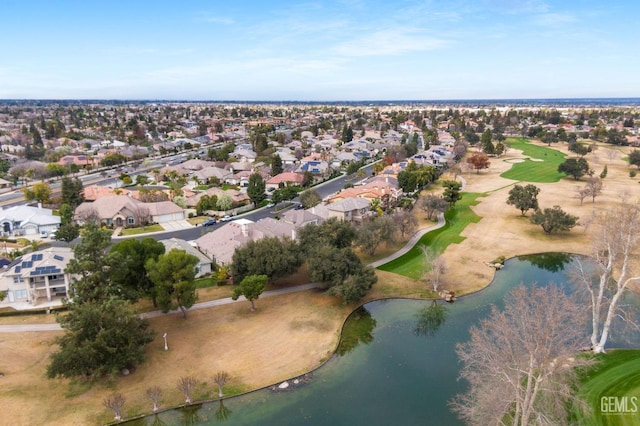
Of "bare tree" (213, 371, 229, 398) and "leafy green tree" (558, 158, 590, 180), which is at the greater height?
"leafy green tree" (558, 158, 590, 180)

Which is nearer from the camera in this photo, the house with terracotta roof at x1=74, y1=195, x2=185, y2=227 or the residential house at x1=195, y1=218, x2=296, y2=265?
the residential house at x1=195, y1=218, x2=296, y2=265

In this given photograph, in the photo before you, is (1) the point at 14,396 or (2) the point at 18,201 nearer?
(1) the point at 14,396

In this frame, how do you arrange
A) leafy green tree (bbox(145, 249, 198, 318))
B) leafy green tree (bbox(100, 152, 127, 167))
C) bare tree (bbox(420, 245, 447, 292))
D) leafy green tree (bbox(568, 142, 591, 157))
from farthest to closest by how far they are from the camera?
leafy green tree (bbox(568, 142, 591, 157)) < leafy green tree (bbox(100, 152, 127, 167)) < bare tree (bbox(420, 245, 447, 292)) < leafy green tree (bbox(145, 249, 198, 318))

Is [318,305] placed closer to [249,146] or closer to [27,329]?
[27,329]

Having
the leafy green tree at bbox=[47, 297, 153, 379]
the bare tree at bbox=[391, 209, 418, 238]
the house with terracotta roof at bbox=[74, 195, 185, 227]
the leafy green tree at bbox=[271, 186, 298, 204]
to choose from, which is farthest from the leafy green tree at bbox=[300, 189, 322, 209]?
the leafy green tree at bbox=[47, 297, 153, 379]

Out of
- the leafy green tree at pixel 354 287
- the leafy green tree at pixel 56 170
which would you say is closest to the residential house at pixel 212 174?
the leafy green tree at pixel 56 170

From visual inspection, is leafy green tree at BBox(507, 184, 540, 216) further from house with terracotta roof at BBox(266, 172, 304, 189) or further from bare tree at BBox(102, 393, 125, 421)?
bare tree at BBox(102, 393, 125, 421)

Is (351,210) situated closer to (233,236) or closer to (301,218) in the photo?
(301,218)

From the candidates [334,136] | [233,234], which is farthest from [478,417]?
[334,136]
